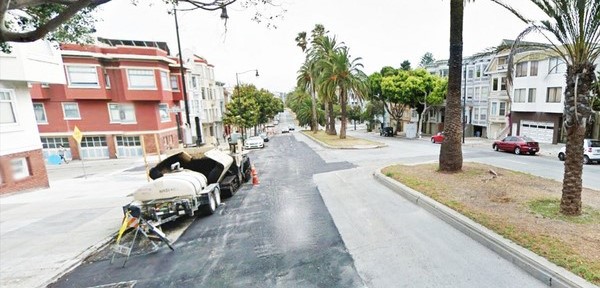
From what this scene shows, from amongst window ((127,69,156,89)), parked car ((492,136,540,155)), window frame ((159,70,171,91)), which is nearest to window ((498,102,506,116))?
parked car ((492,136,540,155))

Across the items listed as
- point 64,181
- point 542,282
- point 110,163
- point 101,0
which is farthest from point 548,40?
point 110,163

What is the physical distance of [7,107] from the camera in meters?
14.5

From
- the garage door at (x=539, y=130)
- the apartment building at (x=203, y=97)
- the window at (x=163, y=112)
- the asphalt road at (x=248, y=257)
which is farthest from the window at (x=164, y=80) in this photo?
the garage door at (x=539, y=130)

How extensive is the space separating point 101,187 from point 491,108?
40.8m

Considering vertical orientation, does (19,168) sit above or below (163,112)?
below

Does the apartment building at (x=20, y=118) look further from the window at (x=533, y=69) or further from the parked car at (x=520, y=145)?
the window at (x=533, y=69)

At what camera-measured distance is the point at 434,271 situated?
205 inches

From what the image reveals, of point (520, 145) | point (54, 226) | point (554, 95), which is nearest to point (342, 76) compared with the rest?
point (520, 145)

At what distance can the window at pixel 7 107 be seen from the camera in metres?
14.3

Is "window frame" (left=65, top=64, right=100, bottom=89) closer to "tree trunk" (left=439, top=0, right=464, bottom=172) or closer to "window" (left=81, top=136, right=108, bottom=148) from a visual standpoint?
"window" (left=81, top=136, right=108, bottom=148)

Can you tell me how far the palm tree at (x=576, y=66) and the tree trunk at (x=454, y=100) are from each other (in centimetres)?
443

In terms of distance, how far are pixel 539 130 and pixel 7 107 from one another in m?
41.4

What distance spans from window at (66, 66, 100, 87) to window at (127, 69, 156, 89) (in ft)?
9.16

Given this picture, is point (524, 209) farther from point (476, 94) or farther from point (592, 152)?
point (476, 94)
